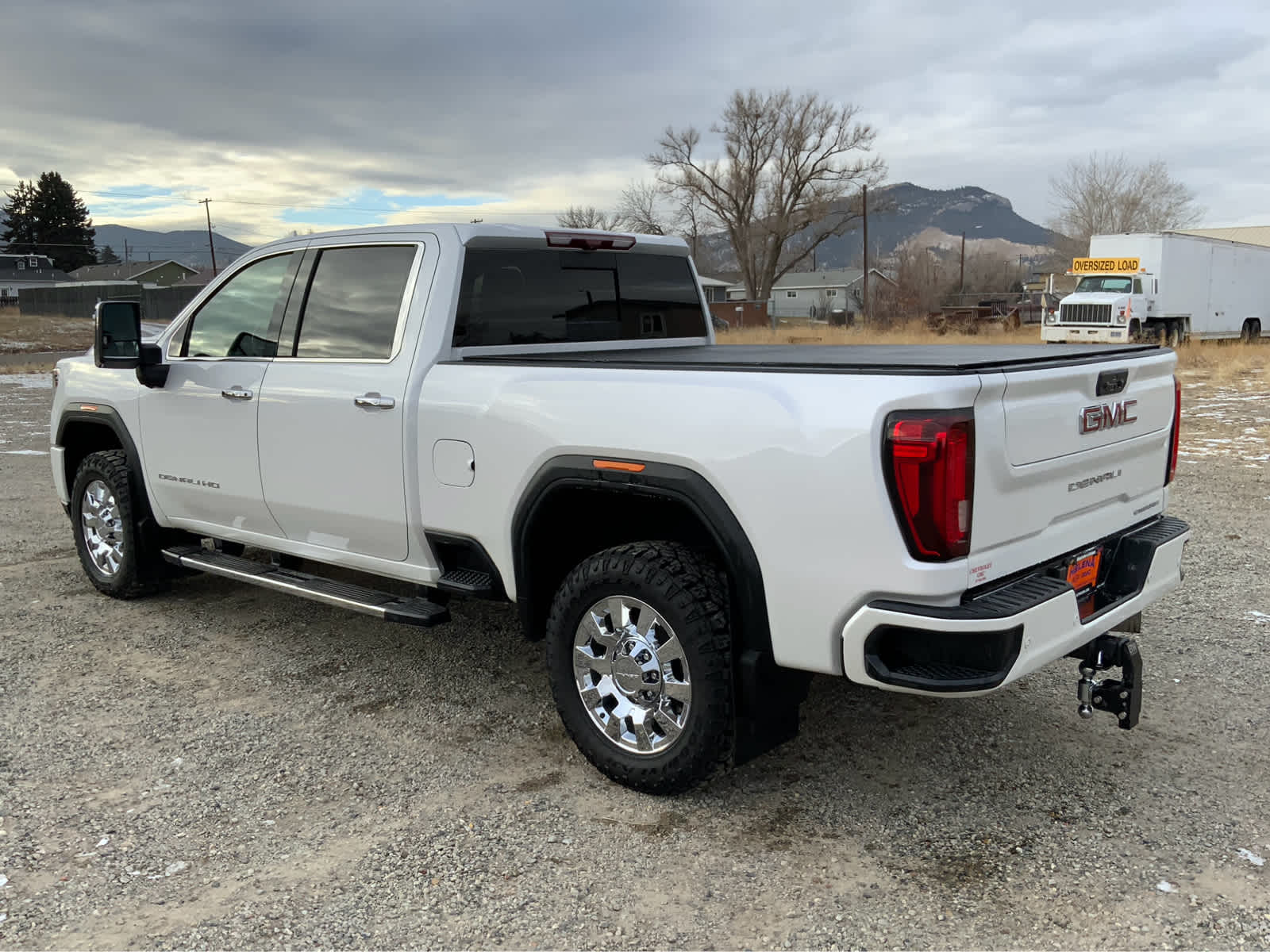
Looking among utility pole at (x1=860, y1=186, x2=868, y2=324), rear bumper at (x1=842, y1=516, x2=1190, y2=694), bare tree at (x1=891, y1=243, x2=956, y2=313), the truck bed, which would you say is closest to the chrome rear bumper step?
the truck bed

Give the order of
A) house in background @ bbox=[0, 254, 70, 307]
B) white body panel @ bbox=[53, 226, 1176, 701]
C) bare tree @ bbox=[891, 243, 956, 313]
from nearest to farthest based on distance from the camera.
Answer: white body panel @ bbox=[53, 226, 1176, 701], bare tree @ bbox=[891, 243, 956, 313], house in background @ bbox=[0, 254, 70, 307]

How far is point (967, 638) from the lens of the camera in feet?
9.48

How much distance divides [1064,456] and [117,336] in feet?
14.7

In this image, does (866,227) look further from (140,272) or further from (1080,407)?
(140,272)

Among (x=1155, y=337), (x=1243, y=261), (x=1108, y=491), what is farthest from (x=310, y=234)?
(x=1243, y=261)

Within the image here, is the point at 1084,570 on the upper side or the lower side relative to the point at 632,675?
upper

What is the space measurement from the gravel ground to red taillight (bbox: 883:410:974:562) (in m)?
1.07

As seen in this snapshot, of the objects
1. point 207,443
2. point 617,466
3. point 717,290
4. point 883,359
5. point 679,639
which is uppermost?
point 717,290

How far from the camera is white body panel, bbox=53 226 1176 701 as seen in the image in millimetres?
2908

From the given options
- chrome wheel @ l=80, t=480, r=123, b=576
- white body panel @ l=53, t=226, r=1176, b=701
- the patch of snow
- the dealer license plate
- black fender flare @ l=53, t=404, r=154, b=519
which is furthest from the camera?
the patch of snow

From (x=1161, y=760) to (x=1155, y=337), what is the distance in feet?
91.7

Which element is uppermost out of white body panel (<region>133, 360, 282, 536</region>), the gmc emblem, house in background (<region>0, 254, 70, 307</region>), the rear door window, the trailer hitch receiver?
house in background (<region>0, 254, 70, 307</region>)

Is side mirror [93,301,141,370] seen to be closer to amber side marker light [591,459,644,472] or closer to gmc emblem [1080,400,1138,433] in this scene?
amber side marker light [591,459,644,472]

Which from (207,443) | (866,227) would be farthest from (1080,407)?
(866,227)
